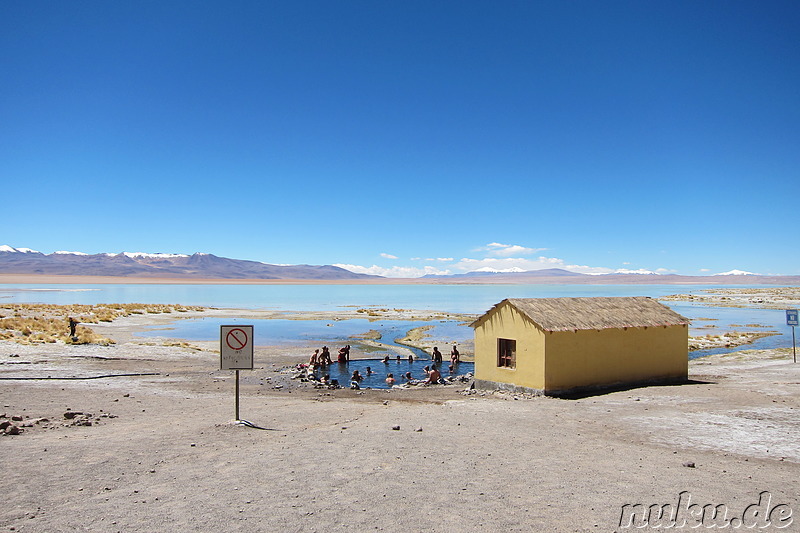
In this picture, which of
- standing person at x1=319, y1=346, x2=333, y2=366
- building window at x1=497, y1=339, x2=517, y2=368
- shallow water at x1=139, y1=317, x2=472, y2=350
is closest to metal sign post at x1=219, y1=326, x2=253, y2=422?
building window at x1=497, y1=339, x2=517, y2=368

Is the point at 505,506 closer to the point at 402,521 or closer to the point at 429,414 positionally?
the point at 402,521

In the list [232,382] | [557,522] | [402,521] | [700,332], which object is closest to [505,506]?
[557,522]

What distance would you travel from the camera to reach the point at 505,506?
7.00 meters

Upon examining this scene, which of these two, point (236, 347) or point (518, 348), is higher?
point (236, 347)

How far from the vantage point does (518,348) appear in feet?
60.1

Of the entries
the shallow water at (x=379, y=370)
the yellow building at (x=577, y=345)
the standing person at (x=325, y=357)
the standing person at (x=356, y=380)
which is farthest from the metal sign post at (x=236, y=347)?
the standing person at (x=325, y=357)

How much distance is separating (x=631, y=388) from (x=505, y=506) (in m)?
13.7

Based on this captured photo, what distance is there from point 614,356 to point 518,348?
363 cm

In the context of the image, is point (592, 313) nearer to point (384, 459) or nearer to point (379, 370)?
point (384, 459)

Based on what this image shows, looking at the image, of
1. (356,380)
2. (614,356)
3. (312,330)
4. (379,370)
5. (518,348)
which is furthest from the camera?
(312,330)

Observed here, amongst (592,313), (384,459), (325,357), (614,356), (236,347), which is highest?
(592,313)

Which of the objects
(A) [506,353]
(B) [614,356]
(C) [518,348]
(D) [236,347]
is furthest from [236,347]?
(B) [614,356]

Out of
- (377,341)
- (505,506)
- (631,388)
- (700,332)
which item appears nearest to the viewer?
(505,506)

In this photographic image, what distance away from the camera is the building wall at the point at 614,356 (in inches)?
689
